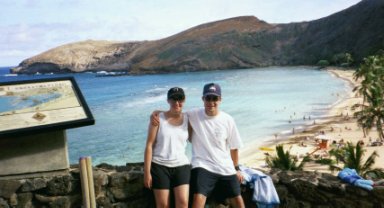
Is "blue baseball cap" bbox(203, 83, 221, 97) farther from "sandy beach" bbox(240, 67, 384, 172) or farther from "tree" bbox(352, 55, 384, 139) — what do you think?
"tree" bbox(352, 55, 384, 139)

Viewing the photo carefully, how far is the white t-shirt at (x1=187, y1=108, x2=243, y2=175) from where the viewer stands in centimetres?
434

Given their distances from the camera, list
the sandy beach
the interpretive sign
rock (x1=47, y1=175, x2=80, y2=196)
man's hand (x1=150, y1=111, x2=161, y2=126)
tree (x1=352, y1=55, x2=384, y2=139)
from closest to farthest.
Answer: the interpretive sign
man's hand (x1=150, y1=111, x2=161, y2=126)
rock (x1=47, y1=175, x2=80, y2=196)
the sandy beach
tree (x1=352, y1=55, x2=384, y2=139)

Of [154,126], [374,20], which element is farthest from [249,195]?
[374,20]

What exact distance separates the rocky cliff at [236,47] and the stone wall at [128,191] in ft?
328

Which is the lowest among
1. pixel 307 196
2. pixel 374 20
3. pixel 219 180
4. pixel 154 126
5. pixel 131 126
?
pixel 131 126

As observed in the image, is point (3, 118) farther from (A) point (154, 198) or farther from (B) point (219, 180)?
(B) point (219, 180)

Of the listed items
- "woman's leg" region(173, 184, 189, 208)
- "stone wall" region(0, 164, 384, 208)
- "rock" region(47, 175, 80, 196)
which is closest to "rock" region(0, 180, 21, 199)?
"stone wall" region(0, 164, 384, 208)

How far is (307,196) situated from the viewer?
472 centimetres

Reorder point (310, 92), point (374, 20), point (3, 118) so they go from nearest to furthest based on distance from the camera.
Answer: point (3, 118), point (310, 92), point (374, 20)

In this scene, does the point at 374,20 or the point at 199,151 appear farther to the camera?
the point at 374,20

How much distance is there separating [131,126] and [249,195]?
133 feet

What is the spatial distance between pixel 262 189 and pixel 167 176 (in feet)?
3.45

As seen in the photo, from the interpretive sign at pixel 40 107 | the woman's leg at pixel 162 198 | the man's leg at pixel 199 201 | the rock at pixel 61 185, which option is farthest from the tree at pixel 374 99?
the rock at pixel 61 185

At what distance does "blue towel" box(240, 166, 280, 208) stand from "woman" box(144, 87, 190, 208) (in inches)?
29.1
